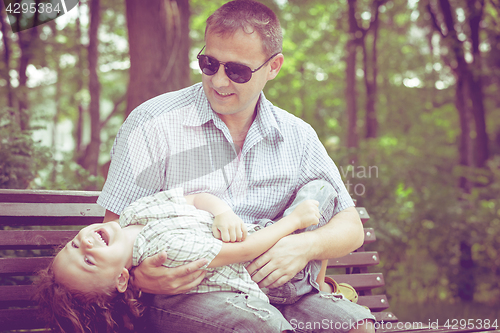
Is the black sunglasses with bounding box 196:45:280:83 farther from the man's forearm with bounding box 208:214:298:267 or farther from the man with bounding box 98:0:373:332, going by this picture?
the man's forearm with bounding box 208:214:298:267

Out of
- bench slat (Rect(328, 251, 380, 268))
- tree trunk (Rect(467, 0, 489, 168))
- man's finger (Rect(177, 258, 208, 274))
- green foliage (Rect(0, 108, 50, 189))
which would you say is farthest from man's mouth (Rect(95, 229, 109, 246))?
tree trunk (Rect(467, 0, 489, 168))

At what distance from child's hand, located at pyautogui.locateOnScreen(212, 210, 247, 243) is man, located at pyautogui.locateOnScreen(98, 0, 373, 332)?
196 mm

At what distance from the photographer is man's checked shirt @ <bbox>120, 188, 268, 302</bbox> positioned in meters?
1.98

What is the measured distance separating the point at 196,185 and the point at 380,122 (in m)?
18.0

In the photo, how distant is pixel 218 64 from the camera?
7.97ft

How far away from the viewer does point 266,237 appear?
7.09ft

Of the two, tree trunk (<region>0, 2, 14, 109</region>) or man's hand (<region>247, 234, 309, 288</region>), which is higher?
tree trunk (<region>0, 2, 14, 109</region>)

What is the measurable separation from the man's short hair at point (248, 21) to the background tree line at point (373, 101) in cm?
233

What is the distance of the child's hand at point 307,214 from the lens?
221cm

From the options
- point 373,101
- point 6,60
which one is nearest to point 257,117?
point 6,60

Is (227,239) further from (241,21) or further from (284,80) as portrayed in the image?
(284,80)

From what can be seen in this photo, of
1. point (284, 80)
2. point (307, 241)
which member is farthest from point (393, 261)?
point (284, 80)

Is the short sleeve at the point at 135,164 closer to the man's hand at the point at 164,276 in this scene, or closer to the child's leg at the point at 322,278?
the man's hand at the point at 164,276

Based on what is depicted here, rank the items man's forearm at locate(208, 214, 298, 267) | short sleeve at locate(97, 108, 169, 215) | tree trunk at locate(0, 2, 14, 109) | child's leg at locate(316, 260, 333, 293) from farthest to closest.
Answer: tree trunk at locate(0, 2, 14, 109)
child's leg at locate(316, 260, 333, 293)
short sleeve at locate(97, 108, 169, 215)
man's forearm at locate(208, 214, 298, 267)
